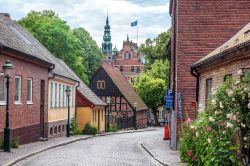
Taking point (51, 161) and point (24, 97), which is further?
point (24, 97)

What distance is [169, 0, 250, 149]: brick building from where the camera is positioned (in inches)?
1049

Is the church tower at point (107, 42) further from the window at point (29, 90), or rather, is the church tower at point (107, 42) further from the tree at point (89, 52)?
the window at point (29, 90)

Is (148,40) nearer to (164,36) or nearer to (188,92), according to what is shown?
(164,36)

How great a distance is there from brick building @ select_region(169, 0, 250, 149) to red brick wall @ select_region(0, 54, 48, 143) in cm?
720

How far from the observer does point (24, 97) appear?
27922mm

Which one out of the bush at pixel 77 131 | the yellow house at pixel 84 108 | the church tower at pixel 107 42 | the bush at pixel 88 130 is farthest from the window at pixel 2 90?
the church tower at pixel 107 42

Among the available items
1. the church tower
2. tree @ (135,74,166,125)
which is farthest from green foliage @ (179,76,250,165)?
the church tower

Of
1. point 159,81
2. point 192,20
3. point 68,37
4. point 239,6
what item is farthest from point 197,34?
point 159,81

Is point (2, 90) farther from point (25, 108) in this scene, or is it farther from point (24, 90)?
point (25, 108)

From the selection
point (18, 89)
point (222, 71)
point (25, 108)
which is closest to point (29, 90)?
point (25, 108)

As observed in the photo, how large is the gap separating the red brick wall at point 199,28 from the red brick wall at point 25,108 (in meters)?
7.40

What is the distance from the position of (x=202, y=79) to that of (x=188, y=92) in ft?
13.3

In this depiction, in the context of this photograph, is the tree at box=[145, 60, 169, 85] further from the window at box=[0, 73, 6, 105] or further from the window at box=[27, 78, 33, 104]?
the window at box=[0, 73, 6, 105]

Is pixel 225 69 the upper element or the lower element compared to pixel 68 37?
lower
